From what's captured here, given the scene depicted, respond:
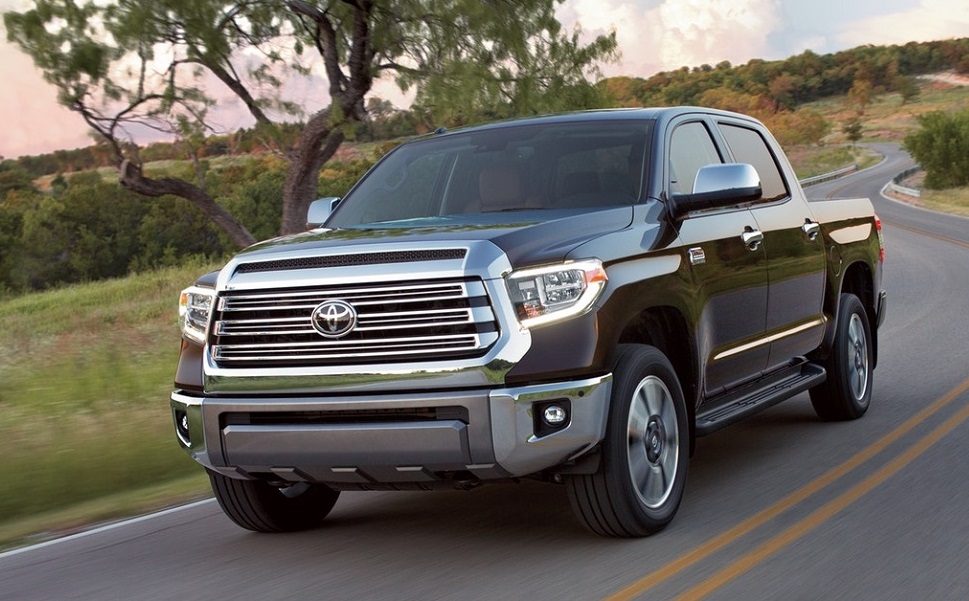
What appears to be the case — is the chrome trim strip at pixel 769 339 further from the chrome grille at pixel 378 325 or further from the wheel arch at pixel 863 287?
the chrome grille at pixel 378 325

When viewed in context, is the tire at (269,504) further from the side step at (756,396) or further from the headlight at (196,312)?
the side step at (756,396)

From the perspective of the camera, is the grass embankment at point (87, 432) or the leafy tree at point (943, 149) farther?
the leafy tree at point (943, 149)

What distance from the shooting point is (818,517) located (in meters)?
5.68

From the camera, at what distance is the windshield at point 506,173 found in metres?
6.30

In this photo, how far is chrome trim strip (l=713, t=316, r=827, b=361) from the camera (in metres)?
6.45

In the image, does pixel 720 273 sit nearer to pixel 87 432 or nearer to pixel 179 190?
pixel 87 432

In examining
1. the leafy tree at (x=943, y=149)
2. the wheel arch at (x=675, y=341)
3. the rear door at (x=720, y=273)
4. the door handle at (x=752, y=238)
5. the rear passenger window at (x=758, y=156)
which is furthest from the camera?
the leafy tree at (x=943, y=149)

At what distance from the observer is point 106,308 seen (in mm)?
30219

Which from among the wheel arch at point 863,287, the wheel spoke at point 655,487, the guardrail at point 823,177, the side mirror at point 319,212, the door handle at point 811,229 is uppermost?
the side mirror at point 319,212

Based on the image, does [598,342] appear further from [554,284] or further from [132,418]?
[132,418]

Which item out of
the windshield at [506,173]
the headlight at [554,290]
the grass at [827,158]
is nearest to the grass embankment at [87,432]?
the windshield at [506,173]

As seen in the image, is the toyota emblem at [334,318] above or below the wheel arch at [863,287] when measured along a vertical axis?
above

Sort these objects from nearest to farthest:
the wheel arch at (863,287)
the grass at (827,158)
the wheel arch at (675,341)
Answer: the wheel arch at (675,341) < the wheel arch at (863,287) < the grass at (827,158)

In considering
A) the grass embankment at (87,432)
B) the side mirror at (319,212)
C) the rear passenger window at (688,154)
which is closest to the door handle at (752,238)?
the rear passenger window at (688,154)
